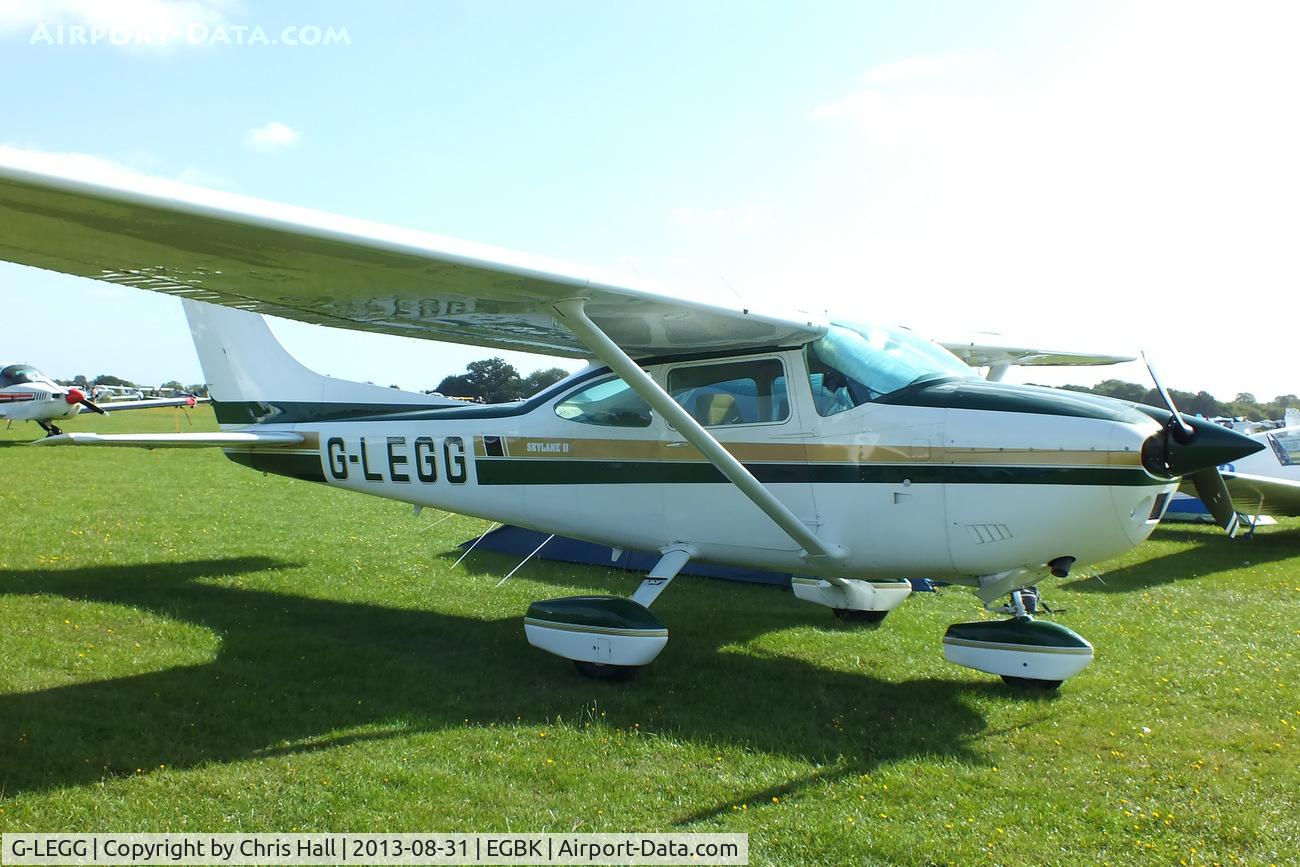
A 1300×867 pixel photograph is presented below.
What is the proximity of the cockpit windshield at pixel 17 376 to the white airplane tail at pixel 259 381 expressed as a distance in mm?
24428

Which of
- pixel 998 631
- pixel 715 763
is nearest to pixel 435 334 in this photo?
pixel 715 763

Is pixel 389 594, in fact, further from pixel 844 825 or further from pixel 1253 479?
pixel 1253 479

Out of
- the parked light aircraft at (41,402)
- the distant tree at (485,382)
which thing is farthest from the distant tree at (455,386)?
the parked light aircraft at (41,402)

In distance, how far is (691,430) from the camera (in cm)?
518

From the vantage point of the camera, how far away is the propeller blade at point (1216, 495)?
5.19 meters

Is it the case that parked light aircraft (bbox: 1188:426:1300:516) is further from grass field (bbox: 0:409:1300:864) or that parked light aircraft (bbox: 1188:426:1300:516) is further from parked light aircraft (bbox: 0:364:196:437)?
parked light aircraft (bbox: 0:364:196:437)

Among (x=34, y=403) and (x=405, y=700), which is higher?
(x=34, y=403)

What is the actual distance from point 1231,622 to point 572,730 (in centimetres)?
569

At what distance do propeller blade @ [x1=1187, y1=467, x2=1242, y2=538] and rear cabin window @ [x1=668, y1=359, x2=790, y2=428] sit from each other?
7.93 ft

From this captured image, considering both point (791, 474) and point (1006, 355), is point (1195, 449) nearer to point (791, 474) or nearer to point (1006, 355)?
point (791, 474)
